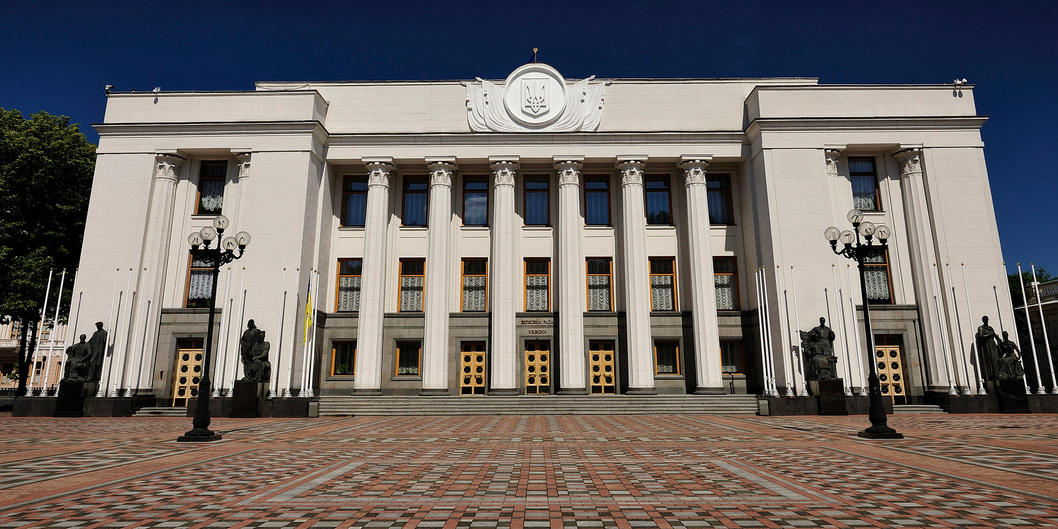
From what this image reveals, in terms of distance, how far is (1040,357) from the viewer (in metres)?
30.8

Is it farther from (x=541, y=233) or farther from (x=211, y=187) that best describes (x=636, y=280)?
(x=211, y=187)

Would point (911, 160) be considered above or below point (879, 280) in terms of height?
above

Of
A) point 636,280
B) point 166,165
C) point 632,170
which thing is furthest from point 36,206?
point 636,280

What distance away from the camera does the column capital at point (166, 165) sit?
1054 inches

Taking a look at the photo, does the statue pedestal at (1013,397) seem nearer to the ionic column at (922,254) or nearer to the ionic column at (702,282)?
the ionic column at (922,254)

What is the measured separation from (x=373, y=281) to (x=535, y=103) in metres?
12.4

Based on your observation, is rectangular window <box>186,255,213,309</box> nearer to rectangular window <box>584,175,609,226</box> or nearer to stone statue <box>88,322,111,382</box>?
stone statue <box>88,322,111,382</box>

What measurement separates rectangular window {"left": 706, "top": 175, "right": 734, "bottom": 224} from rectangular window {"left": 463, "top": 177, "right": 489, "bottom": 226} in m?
A: 11.9

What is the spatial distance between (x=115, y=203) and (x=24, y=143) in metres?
5.96

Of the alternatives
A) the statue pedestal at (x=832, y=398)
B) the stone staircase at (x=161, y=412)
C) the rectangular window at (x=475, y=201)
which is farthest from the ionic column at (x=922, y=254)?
the stone staircase at (x=161, y=412)

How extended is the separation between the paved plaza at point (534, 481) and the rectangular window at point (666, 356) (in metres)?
14.8

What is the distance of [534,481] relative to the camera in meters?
7.12

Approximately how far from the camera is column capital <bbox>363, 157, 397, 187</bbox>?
91.5 feet

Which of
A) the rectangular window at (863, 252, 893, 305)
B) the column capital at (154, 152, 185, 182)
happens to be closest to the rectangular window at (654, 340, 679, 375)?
the rectangular window at (863, 252, 893, 305)
